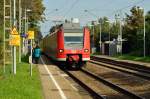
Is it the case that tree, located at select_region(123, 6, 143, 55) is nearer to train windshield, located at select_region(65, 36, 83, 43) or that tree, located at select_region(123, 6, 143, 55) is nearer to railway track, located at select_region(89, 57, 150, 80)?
railway track, located at select_region(89, 57, 150, 80)

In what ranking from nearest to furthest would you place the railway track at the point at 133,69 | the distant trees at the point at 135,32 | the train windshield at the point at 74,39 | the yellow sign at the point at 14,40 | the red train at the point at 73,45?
the yellow sign at the point at 14,40, the railway track at the point at 133,69, the red train at the point at 73,45, the train windshield at the point at 74,39, the distant trees at the point at 135,32

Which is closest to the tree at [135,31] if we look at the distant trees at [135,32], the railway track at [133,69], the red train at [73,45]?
the distant trees at [135,32]

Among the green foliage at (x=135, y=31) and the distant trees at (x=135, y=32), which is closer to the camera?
the distant trees at (x=135, y=32)

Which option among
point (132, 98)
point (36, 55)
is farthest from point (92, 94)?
point (36, 55)

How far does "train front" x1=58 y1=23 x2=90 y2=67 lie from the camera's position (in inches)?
1511

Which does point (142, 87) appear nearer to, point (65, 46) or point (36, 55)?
point (65, 46)

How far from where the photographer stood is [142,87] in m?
24.8

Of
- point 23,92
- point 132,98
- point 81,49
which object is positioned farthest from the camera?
point 81,49

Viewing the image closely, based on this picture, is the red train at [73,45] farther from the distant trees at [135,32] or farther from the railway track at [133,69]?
the distant trees at [135,32]

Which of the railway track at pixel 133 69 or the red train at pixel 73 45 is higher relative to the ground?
the red train at pixel 73 45

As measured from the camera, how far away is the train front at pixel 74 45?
38375 mm

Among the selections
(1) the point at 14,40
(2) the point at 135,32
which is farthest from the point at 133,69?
(2) the point at 135,32

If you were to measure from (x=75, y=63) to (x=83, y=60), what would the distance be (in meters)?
0.78

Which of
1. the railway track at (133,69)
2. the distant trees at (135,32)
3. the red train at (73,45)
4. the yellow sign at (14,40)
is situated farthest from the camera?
the distant trees at (135,32)
